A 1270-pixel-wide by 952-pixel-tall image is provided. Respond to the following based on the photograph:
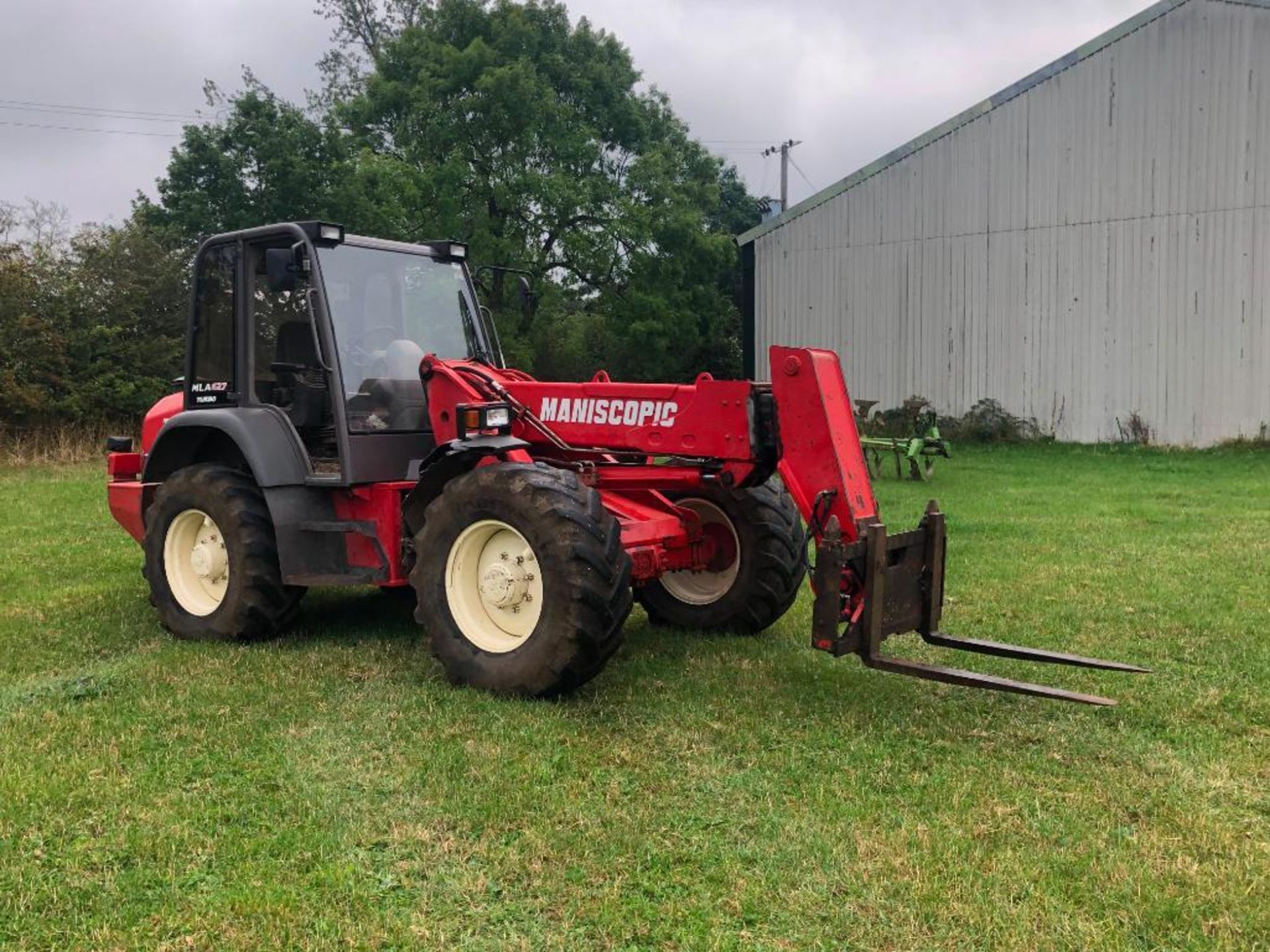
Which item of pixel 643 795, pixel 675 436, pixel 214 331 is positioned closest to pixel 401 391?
pixel 214 331

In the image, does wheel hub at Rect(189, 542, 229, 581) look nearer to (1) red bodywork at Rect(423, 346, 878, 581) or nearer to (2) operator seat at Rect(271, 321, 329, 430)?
(2) operator seat at Rect(271, 321, 329, 430)

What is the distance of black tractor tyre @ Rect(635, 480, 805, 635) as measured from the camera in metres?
6.07

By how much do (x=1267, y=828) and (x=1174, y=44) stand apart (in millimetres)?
19000

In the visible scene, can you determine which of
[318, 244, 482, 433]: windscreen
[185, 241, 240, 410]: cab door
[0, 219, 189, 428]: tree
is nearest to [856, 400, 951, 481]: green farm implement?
[318, 244, 482, 433]: windscreen

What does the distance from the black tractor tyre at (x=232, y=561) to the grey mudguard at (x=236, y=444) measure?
0.20 meters

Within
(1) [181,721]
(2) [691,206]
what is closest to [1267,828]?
(1) [181,721]

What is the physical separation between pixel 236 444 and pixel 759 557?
3233 mm

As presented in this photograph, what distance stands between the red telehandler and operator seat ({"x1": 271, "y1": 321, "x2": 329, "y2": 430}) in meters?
0.01

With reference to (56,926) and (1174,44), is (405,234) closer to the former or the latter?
(1174,44)

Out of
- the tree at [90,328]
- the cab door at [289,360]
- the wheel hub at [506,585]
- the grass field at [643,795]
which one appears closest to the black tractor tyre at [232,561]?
the grass field at [643,795]

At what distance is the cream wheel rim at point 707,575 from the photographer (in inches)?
246

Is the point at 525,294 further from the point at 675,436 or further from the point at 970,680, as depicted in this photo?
the point at 970,680

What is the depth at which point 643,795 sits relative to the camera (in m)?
3.89

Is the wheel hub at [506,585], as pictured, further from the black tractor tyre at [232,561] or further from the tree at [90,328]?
the tree at [90,328]
